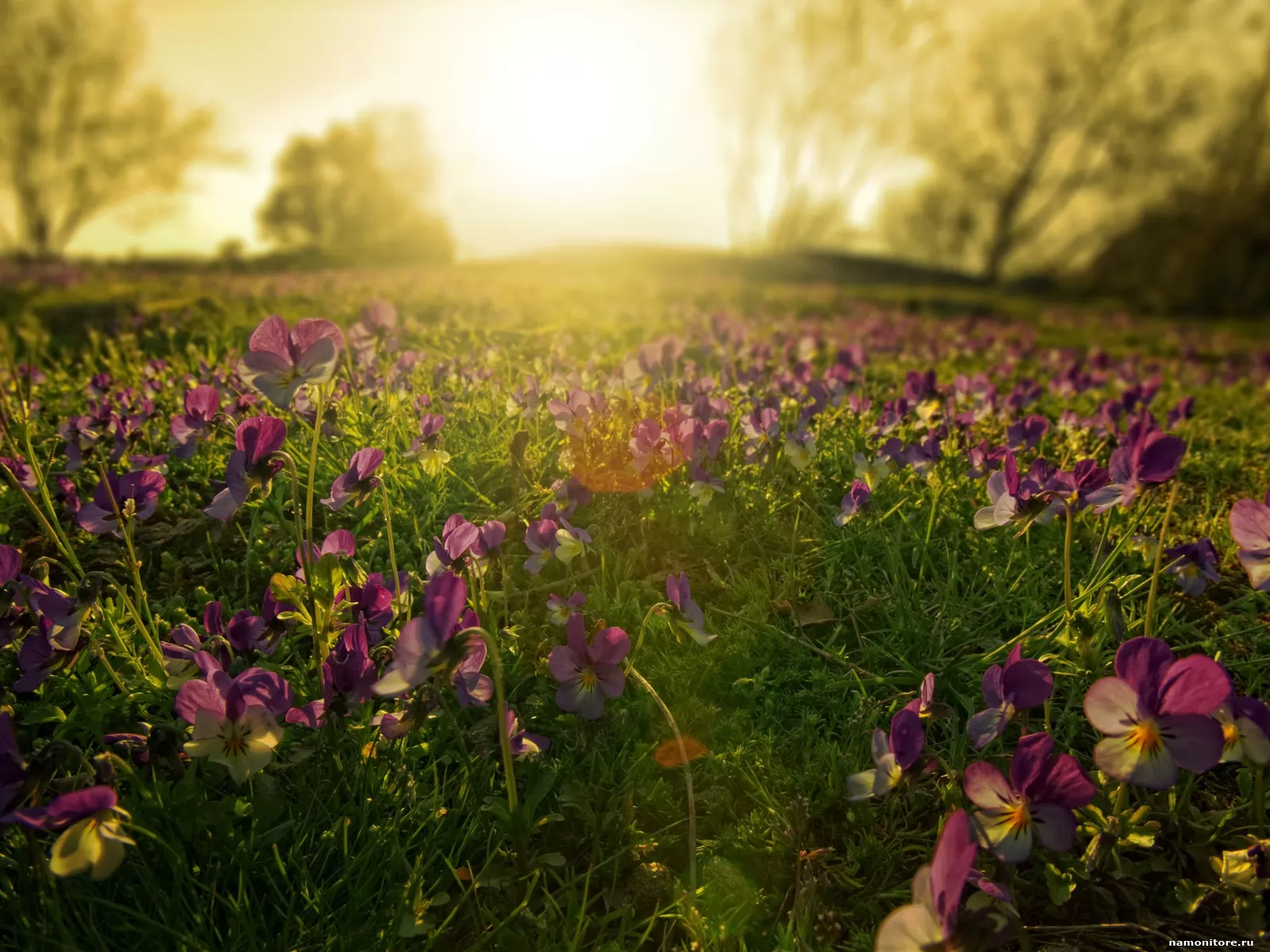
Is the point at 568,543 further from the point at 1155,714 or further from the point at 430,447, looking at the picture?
the point at 1155,714

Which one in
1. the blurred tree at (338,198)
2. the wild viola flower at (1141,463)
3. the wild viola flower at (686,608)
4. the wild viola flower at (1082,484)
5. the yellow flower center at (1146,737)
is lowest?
the yellow flower center at (1146,737)

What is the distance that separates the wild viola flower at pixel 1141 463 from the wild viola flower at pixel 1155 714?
529mm

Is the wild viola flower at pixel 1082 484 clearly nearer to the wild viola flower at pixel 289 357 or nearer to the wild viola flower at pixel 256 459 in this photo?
the wild viola flower at pixel 289 357

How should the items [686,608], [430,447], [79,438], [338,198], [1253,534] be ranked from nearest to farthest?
[1253,534] → [686,608] → [430,447] → [79,438] → [338,198]

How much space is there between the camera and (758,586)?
2.64 metres

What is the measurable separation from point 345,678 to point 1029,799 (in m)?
1.45

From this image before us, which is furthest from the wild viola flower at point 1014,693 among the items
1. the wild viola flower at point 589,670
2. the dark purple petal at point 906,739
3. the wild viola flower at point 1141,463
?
the wild viola flower at point 589,670

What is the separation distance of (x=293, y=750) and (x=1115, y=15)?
41.7 metres

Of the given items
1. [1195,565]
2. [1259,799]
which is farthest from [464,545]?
[1195,565]

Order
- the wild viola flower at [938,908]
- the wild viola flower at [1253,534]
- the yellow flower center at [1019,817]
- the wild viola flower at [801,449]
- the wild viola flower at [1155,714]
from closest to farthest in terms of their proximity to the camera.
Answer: the wild viola flower at [938,908]
the wild viola flower at [1155,714]
the yellow flower center at [1019,817]
the wild viola flower at [1253,534]
the wild viola flower at [801,449]


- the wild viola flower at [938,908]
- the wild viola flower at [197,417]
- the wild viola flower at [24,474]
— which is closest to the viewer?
the wild viola flower at [938,908]

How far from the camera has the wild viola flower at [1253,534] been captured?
1.68m

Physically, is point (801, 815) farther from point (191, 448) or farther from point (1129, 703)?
point (191, 448)

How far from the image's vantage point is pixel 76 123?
3831cm
